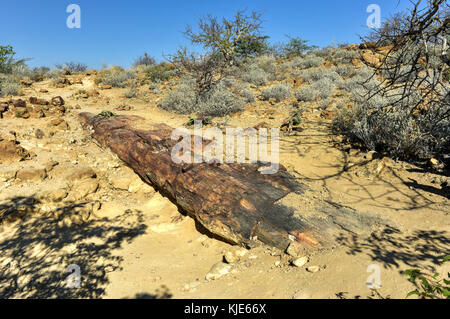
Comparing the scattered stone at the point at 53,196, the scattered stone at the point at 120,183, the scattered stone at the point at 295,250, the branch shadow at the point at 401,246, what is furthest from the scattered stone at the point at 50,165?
the branch shadow at the point at 401,246

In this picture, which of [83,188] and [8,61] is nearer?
[83,188]

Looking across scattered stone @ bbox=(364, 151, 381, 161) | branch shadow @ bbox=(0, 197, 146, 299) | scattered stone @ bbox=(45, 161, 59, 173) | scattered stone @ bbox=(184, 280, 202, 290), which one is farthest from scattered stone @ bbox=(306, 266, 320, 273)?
scattered stone @ bbox=(45, 161, 59, 173)

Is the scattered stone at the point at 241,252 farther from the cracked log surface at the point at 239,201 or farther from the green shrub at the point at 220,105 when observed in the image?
the green shrub at the point at 220,105

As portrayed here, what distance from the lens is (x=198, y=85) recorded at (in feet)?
29.5

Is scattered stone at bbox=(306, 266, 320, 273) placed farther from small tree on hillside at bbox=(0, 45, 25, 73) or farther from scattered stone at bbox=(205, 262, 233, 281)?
small tree on hillside at bbox=(0, 45, 25, 73)

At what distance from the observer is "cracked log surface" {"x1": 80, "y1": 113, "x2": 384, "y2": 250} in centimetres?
264

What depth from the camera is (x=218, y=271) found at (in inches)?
96.0

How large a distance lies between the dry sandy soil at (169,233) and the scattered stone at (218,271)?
0.17ft

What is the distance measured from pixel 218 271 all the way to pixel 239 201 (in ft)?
2.64
